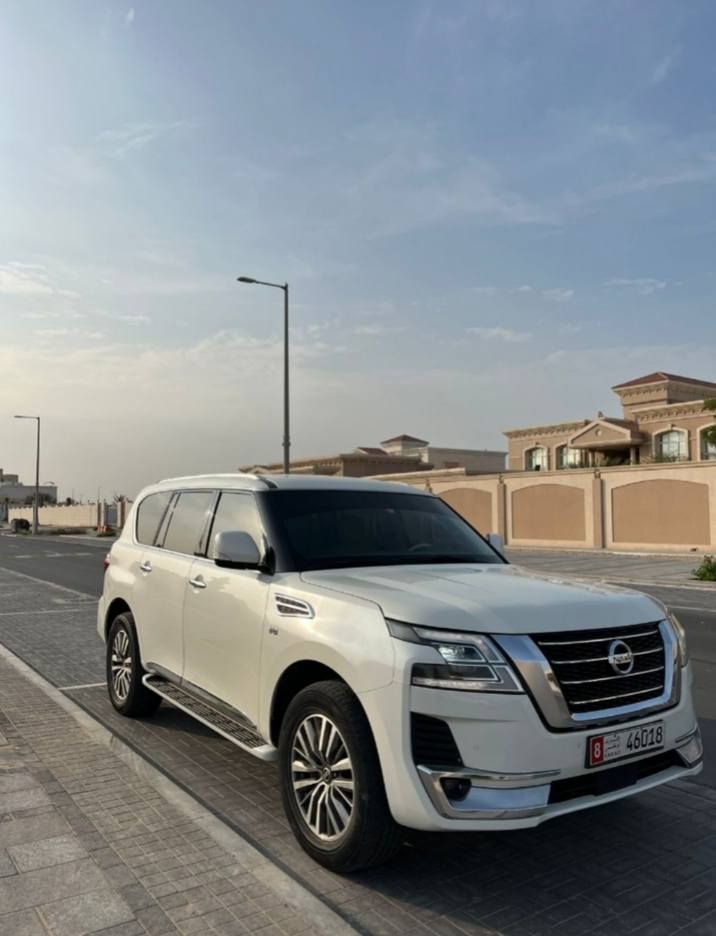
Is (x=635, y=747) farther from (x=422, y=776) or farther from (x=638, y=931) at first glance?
(x=422, y=776)

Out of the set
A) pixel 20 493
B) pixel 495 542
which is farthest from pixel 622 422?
A: pixel 20 493

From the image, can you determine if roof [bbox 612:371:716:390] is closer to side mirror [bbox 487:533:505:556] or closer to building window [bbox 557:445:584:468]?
building window [bbox 557:445:584:468]

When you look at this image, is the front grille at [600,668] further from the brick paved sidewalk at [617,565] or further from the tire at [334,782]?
the brick paved sidewalk at [617,565]

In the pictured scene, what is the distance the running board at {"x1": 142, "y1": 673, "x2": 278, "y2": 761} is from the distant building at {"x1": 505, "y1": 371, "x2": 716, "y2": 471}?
47859mm

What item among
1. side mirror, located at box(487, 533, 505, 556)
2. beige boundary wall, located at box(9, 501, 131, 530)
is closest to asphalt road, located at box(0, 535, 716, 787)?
side mirror, located at box(487, 533, 505, 556)

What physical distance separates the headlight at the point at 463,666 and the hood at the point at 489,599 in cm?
5

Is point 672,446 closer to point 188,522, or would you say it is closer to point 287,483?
point 188,522

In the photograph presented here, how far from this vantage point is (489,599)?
138 inches

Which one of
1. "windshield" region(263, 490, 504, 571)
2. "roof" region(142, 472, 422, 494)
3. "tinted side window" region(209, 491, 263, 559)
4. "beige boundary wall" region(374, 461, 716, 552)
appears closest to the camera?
"windshield" region(263, 490, 504, 571)

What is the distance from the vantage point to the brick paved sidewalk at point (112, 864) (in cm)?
314

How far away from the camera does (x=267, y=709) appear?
13.3 ft

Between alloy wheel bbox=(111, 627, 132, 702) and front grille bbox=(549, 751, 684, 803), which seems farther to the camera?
alloy wheel bbox=(111, 627, 132, 702)

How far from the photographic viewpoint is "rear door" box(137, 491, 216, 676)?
207 inches

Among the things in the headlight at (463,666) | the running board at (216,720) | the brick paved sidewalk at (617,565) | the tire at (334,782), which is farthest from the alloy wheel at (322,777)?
the brick paved sidewalk at (617,565)
